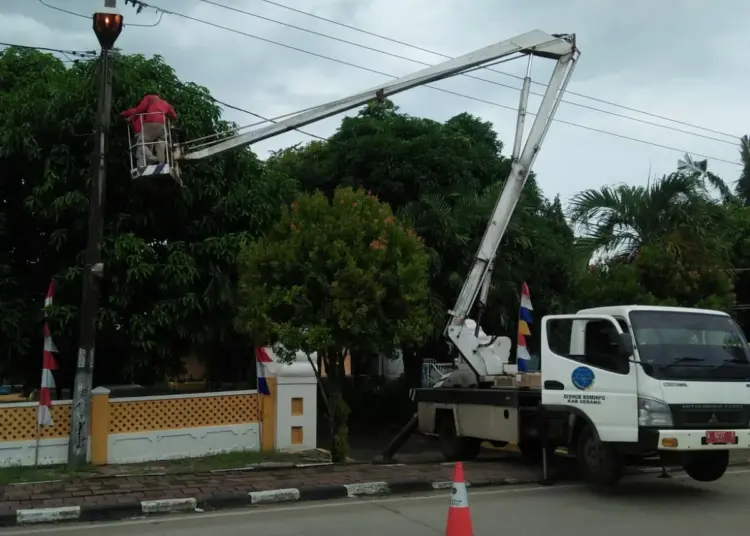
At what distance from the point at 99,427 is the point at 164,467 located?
4.17 ft

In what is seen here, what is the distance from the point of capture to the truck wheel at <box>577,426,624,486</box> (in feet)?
33.2

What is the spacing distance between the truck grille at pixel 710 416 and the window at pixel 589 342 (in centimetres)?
79

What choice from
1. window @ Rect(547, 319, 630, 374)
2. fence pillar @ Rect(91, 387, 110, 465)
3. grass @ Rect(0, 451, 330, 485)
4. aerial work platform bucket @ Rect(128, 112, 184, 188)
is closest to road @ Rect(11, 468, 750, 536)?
window @ Rect(547, 319, 630, 374)

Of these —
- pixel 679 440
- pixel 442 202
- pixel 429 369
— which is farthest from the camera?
pixel 429 369

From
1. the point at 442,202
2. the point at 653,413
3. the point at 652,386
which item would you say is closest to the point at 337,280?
the point at 652,386

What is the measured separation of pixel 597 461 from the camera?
1032 centimetres

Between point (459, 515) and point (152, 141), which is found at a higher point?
point (152, 141)

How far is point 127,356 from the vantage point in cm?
1544

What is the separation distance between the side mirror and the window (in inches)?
2.9

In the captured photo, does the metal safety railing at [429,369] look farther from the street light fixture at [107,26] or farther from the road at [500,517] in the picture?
the street light fixture at [107,26]

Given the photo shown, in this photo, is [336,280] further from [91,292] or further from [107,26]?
[107,26]

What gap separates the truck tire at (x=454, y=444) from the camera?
1384 cm

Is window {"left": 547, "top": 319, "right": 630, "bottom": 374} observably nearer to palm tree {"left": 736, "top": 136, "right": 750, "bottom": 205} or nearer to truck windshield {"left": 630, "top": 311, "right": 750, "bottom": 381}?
truck windshield {"left": 630, "top": 311, "right": 750, "bottom": 381}

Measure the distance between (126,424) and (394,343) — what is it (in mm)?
4798
